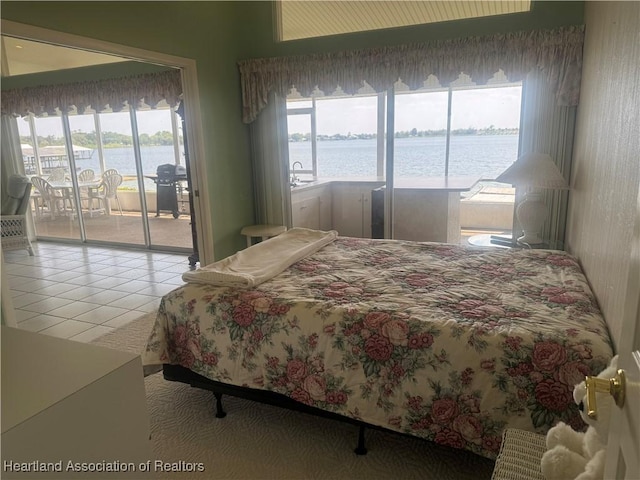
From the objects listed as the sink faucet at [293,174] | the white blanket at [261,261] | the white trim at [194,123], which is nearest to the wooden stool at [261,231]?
the white trim at [194,123]

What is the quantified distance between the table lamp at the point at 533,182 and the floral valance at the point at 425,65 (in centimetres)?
66

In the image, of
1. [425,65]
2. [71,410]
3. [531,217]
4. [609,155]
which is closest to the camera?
[71,410]

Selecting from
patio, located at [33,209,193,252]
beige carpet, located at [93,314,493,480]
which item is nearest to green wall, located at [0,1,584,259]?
patio, located at [33,209,193,252]

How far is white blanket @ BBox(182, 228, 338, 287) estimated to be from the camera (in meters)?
2.37

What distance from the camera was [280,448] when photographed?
6.89 feet

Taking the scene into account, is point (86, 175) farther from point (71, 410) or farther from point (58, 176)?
point (71, 410)

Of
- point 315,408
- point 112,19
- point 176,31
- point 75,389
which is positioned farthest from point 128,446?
point 176,31

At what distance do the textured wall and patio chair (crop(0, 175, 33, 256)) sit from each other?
607 cm

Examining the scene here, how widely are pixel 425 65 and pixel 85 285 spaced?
Answer: 12.9ft

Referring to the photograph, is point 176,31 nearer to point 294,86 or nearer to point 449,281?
point 294,86

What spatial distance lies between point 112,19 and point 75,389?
10.1ft

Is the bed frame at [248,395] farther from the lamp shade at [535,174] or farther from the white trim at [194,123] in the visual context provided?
the lamp shade at [535,174]

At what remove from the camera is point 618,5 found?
2057 millimetres

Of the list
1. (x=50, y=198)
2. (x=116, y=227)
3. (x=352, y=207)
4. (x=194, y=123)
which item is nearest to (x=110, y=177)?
(x=116, y=227)
